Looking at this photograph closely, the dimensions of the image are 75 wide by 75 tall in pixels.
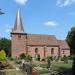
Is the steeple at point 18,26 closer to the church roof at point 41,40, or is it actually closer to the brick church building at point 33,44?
the brick church building at point 33,44

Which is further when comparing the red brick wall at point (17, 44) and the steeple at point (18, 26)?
the steeple at point (18, 26)

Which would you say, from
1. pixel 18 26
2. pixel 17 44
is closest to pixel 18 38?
pixel 17 44

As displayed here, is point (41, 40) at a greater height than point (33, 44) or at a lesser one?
greater

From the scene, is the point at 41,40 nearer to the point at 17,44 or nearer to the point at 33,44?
the point at 33,44

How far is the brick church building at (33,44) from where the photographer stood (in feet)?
229

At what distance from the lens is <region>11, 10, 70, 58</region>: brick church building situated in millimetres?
69875

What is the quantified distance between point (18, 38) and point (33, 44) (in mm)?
4702

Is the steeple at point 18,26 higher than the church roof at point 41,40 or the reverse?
higher

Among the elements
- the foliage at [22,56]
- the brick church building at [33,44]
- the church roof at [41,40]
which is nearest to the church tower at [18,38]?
the brick church building at [33,44]

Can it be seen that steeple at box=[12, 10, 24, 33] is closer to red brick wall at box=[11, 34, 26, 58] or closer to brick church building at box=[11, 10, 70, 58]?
brick church building at box=[11, 10, 70, 58]

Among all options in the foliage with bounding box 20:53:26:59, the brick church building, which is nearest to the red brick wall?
the brick church building

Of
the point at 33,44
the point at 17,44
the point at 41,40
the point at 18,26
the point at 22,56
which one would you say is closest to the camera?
the point at 22,56

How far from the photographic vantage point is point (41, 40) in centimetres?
7319

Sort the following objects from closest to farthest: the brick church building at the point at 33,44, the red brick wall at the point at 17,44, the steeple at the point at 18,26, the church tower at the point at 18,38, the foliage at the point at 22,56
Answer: the foliage at the point at 22,56
the red brick wall at the point at 17,44
the church tower at the point at 18,38
the brick church building at the point at 33,44
the steeple at the point at 18,26
